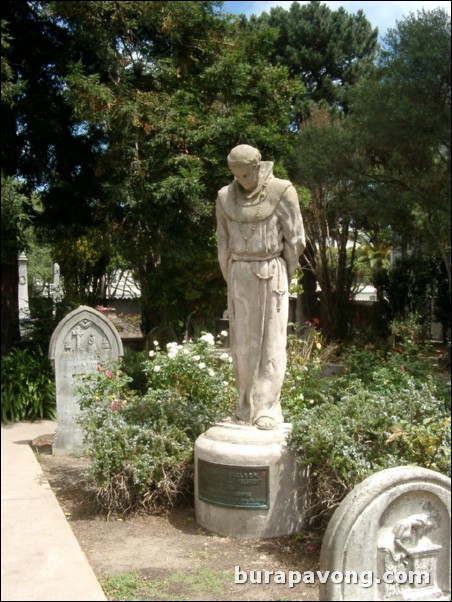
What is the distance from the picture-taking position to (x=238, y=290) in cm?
540

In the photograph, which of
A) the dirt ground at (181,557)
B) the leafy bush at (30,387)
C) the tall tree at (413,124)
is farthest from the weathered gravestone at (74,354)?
the tall tree at (413,124)

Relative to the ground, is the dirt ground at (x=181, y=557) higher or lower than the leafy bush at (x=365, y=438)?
lower

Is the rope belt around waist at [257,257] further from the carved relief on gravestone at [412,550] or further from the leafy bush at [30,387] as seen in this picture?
the leafy bush at [30,387]

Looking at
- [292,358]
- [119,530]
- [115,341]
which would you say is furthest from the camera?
[292,358]

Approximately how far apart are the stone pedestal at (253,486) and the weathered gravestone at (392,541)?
1.80 meters

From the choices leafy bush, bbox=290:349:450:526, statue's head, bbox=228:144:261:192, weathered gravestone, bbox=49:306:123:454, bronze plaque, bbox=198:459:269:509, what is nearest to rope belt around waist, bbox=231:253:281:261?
statue's head, bbox=228:144:261:192

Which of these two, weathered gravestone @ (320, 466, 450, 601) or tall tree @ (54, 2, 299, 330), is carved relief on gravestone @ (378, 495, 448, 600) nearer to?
weathered gravestone @ (320, 466, 450, 601)

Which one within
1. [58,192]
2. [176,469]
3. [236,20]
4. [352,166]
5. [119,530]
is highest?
[236,20]

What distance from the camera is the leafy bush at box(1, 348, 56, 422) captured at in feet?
31.9

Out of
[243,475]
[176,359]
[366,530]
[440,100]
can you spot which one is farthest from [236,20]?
[366,530]

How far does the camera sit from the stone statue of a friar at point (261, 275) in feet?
17.5

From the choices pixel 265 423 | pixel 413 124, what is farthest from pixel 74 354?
pixel 413 124

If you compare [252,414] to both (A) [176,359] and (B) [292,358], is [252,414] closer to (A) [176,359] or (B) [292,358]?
(A) [176,359]

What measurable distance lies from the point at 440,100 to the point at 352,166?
11.9 ft
